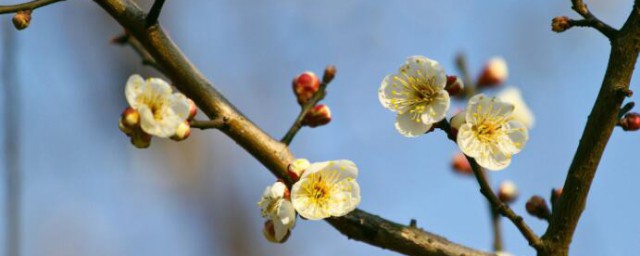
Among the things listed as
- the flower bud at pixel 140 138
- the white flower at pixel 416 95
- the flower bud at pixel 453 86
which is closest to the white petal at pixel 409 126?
the white flower at pixel 416 95

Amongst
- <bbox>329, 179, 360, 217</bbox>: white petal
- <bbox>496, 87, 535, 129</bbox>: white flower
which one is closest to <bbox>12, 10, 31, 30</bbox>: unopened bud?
<bbox>329, 179, 360, 217</bbox>: white petal

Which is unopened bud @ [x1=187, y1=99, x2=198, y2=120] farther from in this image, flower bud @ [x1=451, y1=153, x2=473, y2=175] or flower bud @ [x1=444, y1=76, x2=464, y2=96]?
flower bud @ [x1=451, y1=153, x2=473, y2=175]

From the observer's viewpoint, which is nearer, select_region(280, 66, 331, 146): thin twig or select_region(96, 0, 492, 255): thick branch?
select_region(96, 0, 492, 255): thick branch

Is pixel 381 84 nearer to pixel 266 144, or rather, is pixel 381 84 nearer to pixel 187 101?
pixel 266 144

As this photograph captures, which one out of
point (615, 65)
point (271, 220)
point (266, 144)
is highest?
point (615, 65)

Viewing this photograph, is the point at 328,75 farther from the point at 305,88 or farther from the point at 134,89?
the point at 134,89

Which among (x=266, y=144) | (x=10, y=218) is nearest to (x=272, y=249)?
(x=10, y=218)
